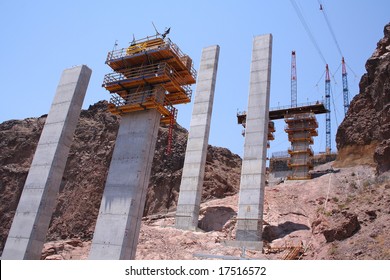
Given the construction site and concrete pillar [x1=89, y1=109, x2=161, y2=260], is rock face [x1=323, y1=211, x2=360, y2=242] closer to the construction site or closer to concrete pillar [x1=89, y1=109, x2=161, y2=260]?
the construction site

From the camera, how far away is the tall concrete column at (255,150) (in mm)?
24906

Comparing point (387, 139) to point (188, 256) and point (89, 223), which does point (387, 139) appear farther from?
point (89, 223)

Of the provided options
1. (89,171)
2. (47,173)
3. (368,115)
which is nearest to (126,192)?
(47,173)

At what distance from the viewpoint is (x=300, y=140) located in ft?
154

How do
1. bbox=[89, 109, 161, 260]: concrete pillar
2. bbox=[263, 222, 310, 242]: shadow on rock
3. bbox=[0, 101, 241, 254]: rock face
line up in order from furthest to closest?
1. bbox=[0, 101, 241, 254]: rock face
2. bbox=[263, 222, 310, 242]: shadow on rock
3. bbox=[89, 109, 161, 260]: concrete pillar

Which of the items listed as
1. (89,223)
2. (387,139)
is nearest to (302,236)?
(387,139)

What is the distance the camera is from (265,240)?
25.4 m

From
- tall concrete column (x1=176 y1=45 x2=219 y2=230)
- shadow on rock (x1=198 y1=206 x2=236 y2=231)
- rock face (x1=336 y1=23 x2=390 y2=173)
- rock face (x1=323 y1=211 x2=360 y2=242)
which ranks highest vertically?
rock face (x1=336 y1=23 x2=390 y2=173)

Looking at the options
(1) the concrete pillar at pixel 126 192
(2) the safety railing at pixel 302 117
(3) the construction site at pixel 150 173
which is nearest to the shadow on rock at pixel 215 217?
(3) the construction site at pixel 150 173

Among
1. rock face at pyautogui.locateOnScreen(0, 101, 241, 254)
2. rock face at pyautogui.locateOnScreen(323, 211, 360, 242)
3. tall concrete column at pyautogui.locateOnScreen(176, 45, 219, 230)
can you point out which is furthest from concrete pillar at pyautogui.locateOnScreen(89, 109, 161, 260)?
rock face at pyautogui.locateOnScreen(0, 101, 241, 254)

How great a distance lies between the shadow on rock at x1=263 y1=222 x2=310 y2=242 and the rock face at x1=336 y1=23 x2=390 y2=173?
13.7m

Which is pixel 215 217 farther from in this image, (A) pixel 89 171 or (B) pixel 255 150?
(A) pixel 89 171

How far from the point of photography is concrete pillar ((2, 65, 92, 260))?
18.2 m

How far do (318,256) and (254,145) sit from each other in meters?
9.74
